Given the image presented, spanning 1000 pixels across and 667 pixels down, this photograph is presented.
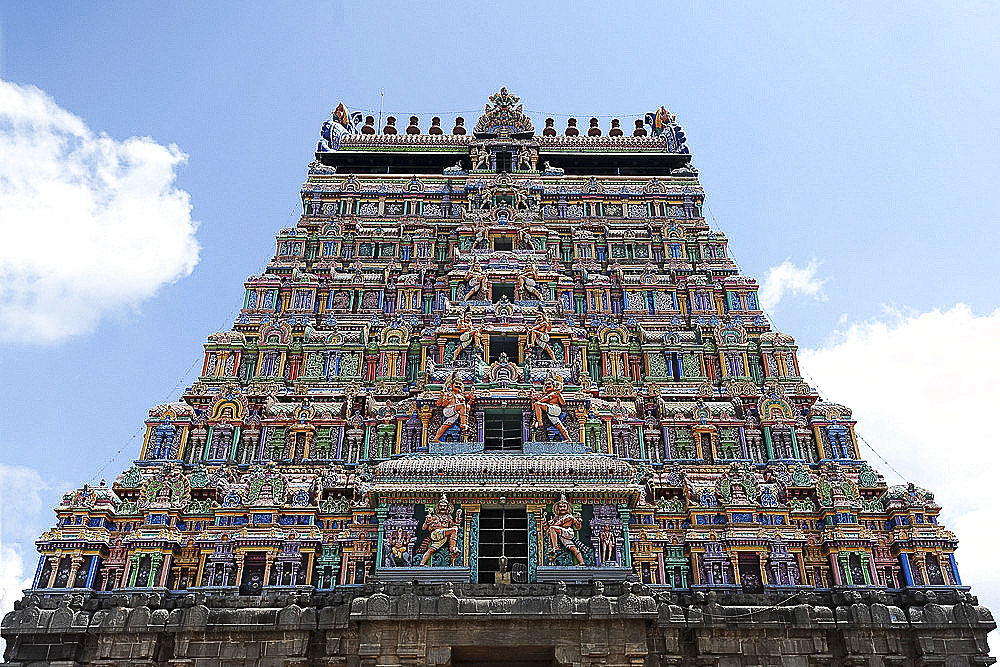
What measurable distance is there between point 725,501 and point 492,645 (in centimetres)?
732

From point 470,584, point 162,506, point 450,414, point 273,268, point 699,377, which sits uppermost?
point 273,268

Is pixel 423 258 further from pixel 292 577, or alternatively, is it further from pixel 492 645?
pixel 492 645

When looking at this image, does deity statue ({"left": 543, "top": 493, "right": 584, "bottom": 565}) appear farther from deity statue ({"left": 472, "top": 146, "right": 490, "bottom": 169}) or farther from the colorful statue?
deity statue ({"left": 472, "top": 146, "right": 490, "bottom": 169})

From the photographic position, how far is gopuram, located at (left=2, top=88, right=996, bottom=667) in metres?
17.3

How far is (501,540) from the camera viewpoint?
19.5 meters

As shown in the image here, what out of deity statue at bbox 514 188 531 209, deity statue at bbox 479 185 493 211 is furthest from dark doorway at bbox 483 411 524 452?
deity statue at bbox 514 188 531 209

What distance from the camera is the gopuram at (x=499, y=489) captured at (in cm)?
1734

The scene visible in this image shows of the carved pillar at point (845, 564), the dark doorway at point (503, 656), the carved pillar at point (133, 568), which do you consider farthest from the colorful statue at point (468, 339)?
the carved pillar at point (845, 564)

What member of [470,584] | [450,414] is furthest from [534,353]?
[470,584]

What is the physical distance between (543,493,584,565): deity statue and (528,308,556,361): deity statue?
591cm

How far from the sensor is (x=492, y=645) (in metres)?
16.6

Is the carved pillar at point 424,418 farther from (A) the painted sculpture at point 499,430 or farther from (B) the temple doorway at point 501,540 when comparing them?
(B) the temple doorway at point 501,540

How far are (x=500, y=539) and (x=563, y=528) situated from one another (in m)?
1.56

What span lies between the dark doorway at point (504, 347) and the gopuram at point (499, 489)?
8 cm
